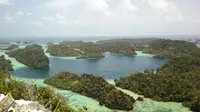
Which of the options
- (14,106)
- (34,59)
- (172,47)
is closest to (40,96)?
(14,106)

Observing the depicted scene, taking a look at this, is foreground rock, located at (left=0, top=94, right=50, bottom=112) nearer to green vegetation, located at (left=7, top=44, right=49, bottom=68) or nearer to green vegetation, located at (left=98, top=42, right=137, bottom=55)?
green vegetation, located at (left=7, top=44, right=49, bottom=68)

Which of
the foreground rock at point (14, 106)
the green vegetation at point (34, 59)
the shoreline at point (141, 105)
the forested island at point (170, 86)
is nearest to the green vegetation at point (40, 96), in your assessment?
the foreground rock at point (14, 106)

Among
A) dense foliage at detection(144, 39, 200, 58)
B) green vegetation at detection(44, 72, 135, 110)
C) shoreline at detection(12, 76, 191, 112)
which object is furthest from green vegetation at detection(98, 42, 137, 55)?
shoreline at detection(12, 76, 191, 112)

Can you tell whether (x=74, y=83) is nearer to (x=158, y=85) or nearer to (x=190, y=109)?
(x=158, y=85)

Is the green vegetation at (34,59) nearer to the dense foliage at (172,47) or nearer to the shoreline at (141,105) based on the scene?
the shoreline at (141,105)

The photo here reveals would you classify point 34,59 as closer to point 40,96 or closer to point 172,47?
point 40,96

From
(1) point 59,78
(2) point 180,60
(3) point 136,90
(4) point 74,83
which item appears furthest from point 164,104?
(2) point 180,60

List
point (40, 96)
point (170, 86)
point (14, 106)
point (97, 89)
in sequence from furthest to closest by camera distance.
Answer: point (170, 86) → point (97, 89) → point (40, 96) → point (14, 106)

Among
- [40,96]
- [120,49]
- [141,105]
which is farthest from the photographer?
[120,49]
